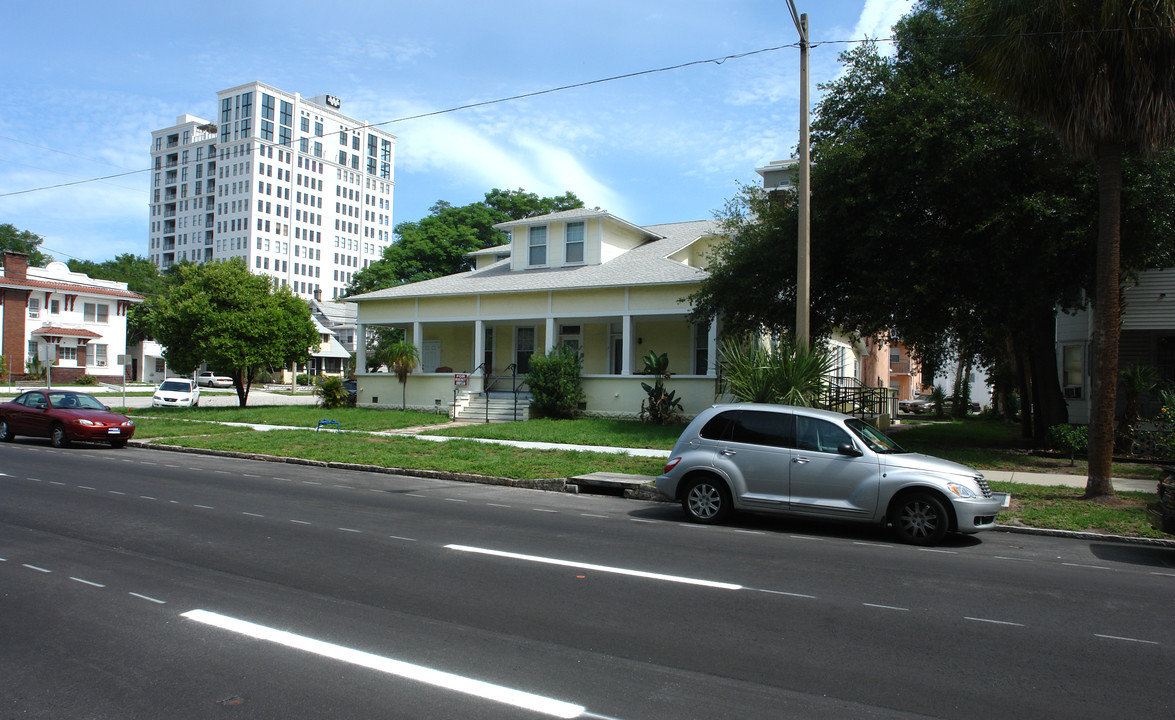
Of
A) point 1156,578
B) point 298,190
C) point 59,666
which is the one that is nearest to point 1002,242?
point 1156,578

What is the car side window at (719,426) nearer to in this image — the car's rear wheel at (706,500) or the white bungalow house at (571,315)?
the car's rear wheel at (706,500)

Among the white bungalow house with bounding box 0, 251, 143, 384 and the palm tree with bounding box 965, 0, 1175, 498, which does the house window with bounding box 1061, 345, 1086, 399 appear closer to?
the palm tree with bounding box 965, 0, 1175, 498

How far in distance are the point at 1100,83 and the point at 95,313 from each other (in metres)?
67.1

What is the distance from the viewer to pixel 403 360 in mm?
28828

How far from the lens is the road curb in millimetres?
9977

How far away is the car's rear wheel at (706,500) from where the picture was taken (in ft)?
34.3

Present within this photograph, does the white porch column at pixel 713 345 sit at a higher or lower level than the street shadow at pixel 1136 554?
higher

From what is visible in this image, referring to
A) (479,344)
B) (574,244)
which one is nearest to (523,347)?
(479,344)

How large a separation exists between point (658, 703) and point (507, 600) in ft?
7.51

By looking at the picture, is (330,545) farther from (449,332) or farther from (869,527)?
(449,332)

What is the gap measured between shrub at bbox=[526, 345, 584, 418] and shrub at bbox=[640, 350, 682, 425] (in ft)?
8.28

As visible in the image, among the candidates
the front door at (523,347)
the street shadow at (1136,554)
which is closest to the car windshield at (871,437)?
the street shadow at (1136,554)

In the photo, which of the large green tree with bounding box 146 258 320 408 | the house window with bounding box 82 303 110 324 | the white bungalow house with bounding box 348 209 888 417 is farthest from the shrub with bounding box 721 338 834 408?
the house window with bounding box 82 303 110 324

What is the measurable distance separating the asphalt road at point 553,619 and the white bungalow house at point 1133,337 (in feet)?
39.1
